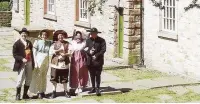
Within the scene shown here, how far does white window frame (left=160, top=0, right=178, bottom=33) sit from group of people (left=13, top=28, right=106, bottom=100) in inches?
170

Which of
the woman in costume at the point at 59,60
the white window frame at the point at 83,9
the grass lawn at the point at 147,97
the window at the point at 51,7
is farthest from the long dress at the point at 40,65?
the window at the point at 51,7

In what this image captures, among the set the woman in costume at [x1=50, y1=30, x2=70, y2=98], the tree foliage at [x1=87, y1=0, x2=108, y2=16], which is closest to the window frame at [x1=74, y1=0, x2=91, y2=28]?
the tree foliage at [x1=87, y1=0, x2=108, y2=16]

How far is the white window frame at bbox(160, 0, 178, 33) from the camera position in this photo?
49.4ft

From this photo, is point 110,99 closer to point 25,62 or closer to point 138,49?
point 25,62

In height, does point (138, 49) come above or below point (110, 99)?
above

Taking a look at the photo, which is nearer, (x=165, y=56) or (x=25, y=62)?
(x=25, y=62)

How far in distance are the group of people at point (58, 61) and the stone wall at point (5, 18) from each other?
69.6 feet

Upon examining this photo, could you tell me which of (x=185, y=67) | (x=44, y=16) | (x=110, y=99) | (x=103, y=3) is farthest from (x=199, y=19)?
(x=44, y=16)

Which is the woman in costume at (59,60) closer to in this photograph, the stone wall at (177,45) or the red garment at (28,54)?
the red garment at (28,54)

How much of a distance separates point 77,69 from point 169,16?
17.0ft

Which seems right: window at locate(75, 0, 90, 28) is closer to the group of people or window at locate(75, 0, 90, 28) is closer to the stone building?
the stone building

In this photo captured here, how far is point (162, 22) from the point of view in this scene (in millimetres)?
15828

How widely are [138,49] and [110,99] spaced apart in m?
5.83

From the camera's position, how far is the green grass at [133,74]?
582 inches
